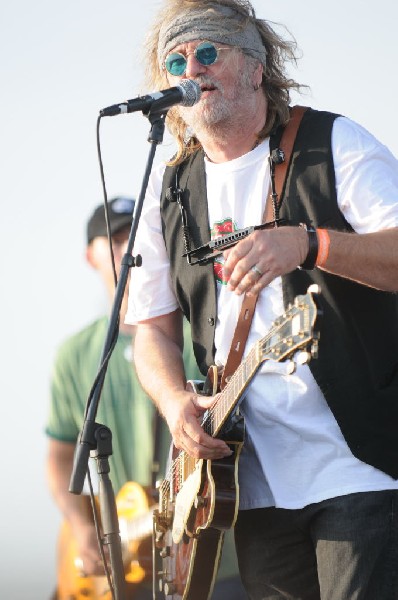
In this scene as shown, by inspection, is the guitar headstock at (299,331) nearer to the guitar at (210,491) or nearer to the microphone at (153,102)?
the guitar at (210,491)

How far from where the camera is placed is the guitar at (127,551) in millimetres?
5395

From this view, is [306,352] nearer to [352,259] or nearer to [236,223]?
[352,259]

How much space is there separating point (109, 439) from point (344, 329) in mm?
742

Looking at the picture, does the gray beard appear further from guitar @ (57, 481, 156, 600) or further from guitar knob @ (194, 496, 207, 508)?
guitar @ (57, 481, 156, 600)

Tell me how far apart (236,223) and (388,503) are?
996mm

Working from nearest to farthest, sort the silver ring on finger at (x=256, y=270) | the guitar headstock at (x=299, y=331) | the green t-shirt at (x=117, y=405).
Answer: the guitar headstock at (x=299, y=331), the silver ring on finger at (x=256, y=270), the green t-shirt at (x=117, y=405)

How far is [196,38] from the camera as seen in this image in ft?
12.8

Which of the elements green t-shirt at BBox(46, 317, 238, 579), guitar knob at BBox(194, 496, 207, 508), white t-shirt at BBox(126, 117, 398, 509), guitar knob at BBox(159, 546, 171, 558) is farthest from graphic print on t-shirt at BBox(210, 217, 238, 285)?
green t-shirt at BBox(46, 317, 238, 579)

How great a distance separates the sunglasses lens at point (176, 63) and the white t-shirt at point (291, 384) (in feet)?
1.13

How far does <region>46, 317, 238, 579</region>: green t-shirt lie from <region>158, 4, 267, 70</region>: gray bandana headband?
5.49 feet

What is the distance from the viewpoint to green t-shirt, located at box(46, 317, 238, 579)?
5504mm

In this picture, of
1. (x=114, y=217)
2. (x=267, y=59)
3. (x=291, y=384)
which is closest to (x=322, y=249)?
(x=291, y=384)

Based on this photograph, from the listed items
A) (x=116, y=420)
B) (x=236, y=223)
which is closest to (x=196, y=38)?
(x=236, y=223)

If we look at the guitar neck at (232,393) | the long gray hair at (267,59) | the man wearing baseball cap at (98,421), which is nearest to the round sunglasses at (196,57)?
the long gray hair at (267,59)
